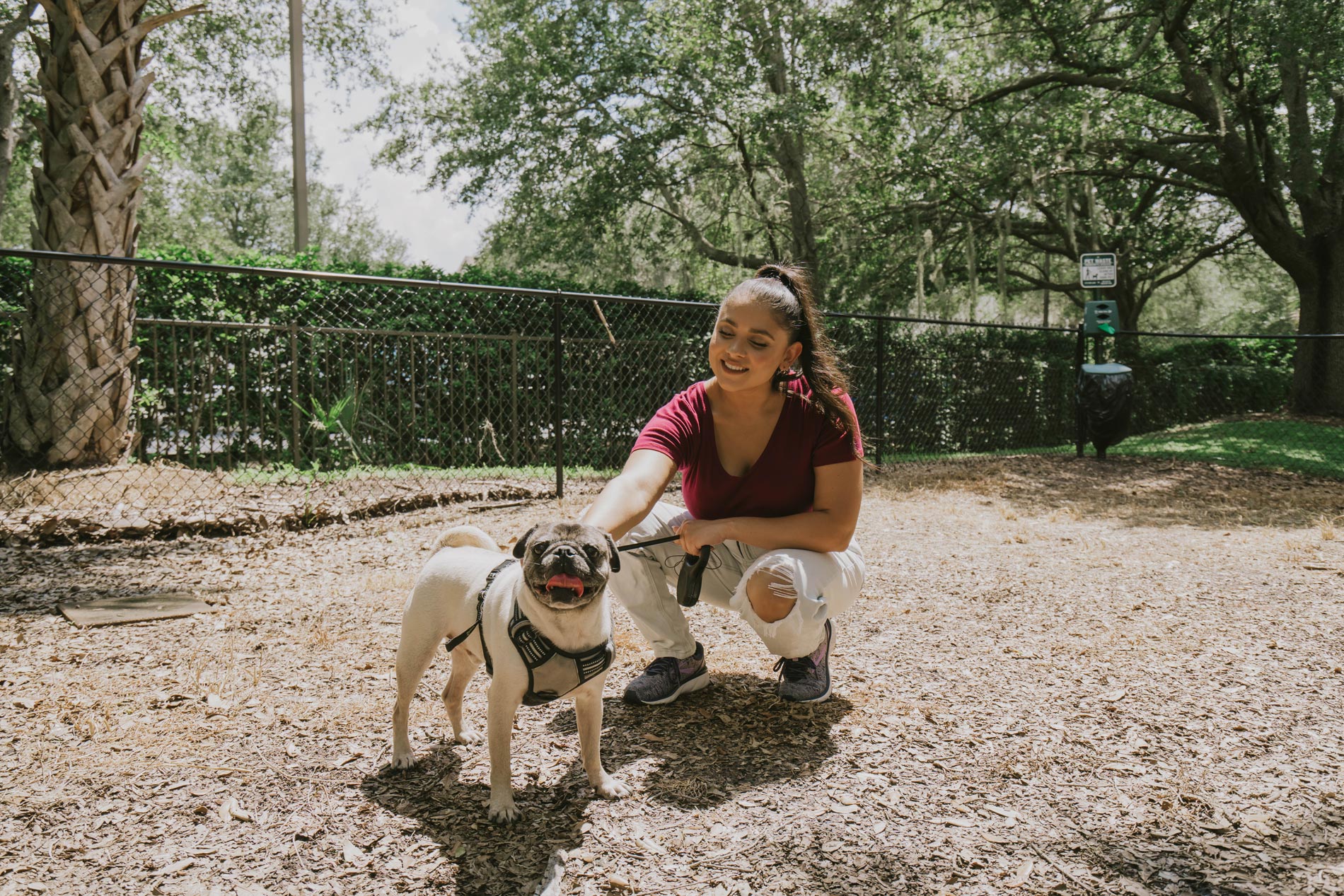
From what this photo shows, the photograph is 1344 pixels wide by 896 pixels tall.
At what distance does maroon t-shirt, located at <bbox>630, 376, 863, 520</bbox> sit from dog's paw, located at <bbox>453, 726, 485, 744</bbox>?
41.6 inches

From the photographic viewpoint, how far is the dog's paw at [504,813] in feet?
7.18

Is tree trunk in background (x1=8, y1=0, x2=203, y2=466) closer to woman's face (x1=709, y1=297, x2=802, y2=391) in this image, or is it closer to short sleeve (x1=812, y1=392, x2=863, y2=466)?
woman's face (x1=709, y1=297, x2=802, y2=391)

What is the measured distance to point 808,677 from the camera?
300 cm

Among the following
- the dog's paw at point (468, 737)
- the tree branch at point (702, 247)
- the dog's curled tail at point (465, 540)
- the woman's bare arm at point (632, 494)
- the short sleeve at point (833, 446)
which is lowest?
the dog's paw at point (468, 737)

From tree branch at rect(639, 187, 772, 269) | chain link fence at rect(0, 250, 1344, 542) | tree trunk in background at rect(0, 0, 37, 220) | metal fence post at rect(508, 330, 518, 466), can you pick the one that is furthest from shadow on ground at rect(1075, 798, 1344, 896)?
tree trunk in background at rect(0, 0, 37, 220)

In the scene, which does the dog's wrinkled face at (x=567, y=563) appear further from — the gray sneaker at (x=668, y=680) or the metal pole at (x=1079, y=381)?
the metal pole at (x=1079, y=381)

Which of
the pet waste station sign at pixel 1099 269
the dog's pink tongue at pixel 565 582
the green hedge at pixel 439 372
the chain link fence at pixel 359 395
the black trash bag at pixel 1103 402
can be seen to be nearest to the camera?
the dog's pink tongue at pixel 565 582

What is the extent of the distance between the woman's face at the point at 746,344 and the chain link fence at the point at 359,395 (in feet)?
11.4

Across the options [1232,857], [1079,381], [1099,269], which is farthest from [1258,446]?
[1232,857]

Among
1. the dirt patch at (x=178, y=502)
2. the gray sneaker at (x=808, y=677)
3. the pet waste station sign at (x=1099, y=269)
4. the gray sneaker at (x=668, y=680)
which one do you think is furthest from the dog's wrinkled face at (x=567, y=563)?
the pet waste station sign at (x=1099, y=269)

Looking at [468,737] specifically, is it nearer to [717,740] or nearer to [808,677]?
[717,740]

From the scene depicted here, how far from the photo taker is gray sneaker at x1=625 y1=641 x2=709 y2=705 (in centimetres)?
299

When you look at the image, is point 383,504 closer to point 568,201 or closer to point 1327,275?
point 568,201

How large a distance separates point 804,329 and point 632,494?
873mm
